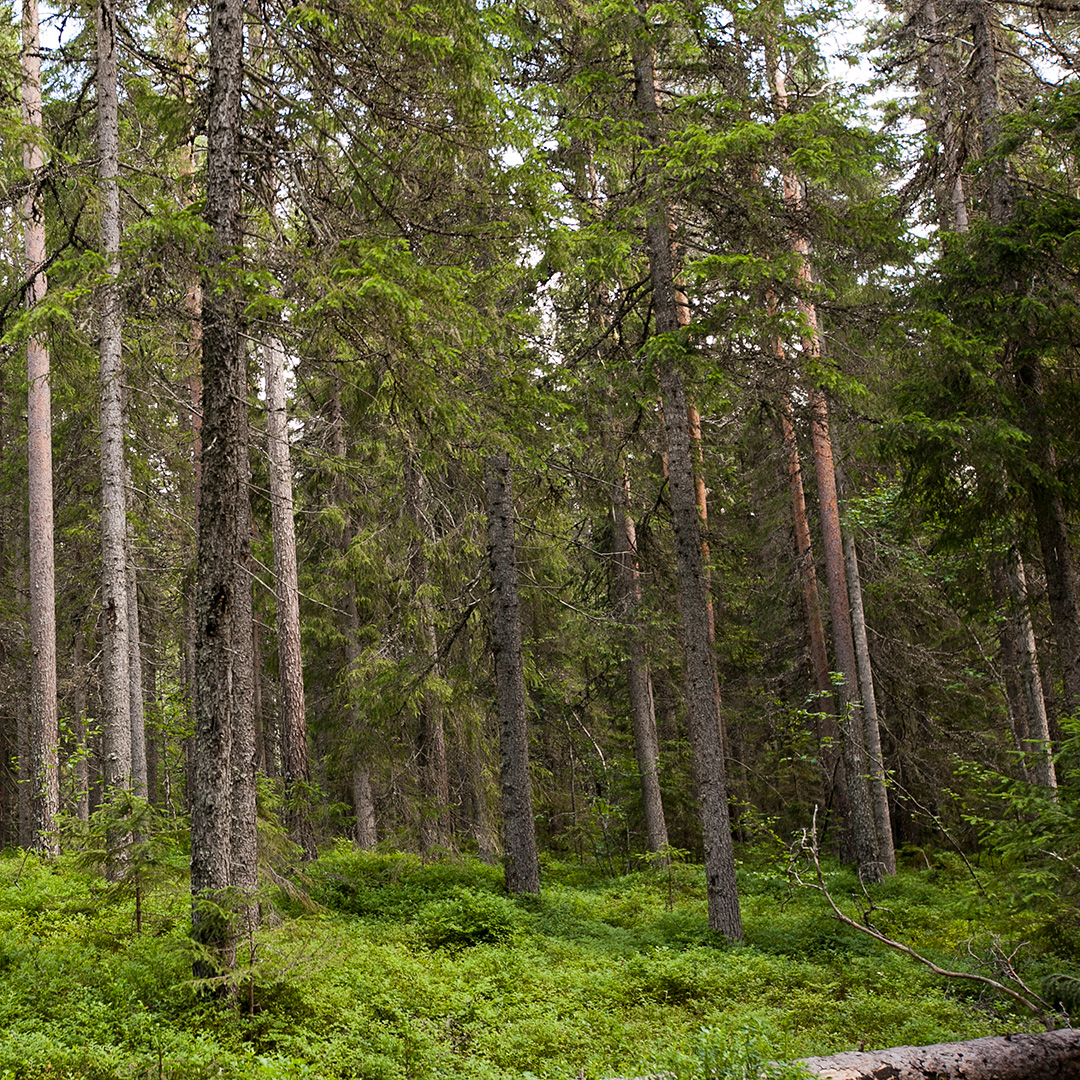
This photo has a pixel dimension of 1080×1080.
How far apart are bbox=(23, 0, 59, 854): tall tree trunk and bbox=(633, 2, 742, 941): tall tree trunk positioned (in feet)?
28.9

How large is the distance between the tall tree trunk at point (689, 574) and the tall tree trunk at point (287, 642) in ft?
18.4

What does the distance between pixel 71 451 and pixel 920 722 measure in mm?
19498

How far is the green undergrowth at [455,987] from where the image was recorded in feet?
20.4

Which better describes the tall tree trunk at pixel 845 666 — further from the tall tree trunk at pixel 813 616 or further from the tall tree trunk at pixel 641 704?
the tall tree trunk at pixel 641 704

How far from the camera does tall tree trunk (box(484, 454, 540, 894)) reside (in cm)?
1236

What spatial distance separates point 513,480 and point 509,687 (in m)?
3.35

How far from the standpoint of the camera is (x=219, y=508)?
23.9 feet

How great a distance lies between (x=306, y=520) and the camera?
61.9ft

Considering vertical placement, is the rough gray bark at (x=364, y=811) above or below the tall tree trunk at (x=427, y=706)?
below

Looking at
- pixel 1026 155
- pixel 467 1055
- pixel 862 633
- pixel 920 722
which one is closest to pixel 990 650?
pixel 920 722

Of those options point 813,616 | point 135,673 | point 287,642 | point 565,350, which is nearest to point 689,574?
point 565,350

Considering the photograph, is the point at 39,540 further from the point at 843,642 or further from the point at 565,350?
the point at 843,642

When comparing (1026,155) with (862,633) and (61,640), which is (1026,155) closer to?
(862,633)

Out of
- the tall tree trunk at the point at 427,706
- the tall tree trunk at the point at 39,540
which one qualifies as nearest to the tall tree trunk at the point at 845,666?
the tall tree trunk at the point at 427,706
